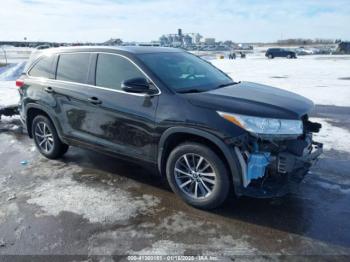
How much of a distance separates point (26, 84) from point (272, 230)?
449cm

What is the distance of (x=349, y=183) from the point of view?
4637 mm

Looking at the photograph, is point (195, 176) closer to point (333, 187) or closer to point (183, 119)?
point (183, 119)

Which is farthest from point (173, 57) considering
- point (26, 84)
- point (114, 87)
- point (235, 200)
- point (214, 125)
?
point (26, 84)

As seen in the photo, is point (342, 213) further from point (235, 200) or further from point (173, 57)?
point (173, 57)

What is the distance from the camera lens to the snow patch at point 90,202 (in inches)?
156

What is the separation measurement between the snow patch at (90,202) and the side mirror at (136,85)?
54.2 inches

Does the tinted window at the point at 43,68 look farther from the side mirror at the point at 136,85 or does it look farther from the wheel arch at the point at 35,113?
the side mirror at the point at 136,85

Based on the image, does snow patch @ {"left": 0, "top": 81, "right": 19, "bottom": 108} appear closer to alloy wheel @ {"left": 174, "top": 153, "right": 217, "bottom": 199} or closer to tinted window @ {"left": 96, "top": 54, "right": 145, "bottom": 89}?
tinted window @ {"left": 96, "top": 54, "right": 145, "bottom": 89}

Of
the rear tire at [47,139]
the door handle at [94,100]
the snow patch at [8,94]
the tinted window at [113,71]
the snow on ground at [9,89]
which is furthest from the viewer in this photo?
the snow on ground at [9,89]

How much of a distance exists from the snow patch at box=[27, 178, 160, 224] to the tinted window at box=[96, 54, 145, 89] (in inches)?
56.2

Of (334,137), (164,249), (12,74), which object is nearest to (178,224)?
(164,249)

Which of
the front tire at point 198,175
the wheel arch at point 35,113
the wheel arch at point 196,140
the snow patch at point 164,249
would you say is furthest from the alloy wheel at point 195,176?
the wheel arch at point 35,113

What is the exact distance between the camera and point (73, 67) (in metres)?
5.11

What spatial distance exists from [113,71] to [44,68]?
1.63 metres
